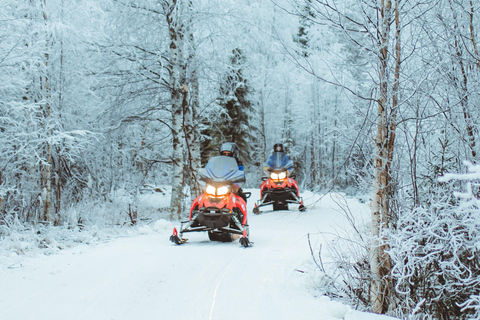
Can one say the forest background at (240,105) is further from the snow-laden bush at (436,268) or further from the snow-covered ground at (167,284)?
the snow-covered ground at (167,284)

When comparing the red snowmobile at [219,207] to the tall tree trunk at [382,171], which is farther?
the red snowmobile at [219,207]

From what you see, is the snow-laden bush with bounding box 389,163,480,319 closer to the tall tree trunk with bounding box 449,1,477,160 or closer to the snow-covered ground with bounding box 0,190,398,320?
the snow-covered ground with bounding box 0,190,398,320

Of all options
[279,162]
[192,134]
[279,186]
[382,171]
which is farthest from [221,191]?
[279,162]

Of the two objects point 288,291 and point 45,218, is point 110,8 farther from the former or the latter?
point 288,291

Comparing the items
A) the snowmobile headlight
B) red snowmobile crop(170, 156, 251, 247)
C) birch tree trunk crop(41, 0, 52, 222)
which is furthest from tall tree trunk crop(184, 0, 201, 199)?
the snowmobile headlight

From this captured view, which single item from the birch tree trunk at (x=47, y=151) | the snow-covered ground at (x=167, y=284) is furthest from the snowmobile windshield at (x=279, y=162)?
the birch tree trunk at (x=47, y=151)

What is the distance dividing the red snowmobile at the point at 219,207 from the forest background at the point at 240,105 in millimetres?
1877

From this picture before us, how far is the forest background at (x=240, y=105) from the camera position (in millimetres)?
3029

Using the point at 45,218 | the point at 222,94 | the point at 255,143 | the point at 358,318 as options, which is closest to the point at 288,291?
the point at 358,318

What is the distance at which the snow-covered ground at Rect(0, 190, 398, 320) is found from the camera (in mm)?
3217

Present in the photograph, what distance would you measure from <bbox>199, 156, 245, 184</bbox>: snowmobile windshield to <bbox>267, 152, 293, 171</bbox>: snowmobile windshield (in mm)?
4815

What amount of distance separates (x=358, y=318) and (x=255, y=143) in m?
27.6

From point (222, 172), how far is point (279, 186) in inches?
193

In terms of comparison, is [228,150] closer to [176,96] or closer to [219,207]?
[219,207]
